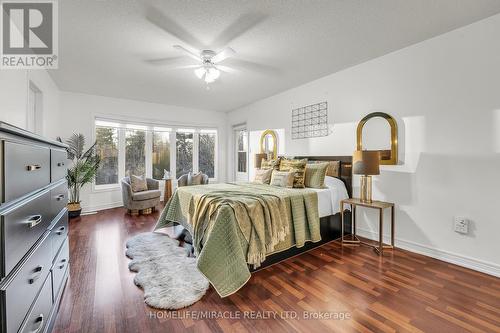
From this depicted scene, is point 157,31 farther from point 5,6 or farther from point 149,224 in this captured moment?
point 149,224

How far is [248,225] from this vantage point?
2176 millimetres

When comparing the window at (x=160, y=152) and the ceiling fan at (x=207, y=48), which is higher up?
the ceiling fan at (x=207, y=48)

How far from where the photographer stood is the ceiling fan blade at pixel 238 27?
219 centimetres

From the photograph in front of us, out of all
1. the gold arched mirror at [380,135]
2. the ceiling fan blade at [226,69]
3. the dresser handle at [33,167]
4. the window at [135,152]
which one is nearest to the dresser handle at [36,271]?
the dresser handle at [33,167]

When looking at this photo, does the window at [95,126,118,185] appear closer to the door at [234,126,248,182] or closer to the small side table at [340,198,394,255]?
the door at [234,126,248,182]

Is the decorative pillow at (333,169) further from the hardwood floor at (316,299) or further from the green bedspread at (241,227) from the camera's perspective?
the hardwood floor at (316,299)

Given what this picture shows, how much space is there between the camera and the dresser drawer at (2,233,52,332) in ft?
2.77

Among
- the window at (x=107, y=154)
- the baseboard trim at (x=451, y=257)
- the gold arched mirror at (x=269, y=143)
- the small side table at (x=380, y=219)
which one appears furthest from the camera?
the window at (x=107, y=154)

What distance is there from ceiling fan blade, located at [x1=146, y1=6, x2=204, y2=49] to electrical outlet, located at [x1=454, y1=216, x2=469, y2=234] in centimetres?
354

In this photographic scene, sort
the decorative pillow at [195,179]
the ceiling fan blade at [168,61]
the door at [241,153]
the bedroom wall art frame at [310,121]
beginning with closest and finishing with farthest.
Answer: the ceiling fan blade at [168,61], the bedroom wall art frame at [310,121], the decorative pillow at [195,179], the door at [241,153]

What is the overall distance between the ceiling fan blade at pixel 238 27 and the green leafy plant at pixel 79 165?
3506 mm

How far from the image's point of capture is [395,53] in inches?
115


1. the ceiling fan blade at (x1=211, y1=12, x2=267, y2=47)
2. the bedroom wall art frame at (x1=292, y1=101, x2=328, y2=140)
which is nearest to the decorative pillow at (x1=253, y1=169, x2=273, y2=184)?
the bedroom wall art frame at (x1=292, y1=101, x2=328, y2=140)

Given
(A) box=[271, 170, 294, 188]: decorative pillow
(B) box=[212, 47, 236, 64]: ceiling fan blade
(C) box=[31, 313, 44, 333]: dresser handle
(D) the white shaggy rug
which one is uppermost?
(B) box=[212, 47, 236, 64]: ceiling fan blade
